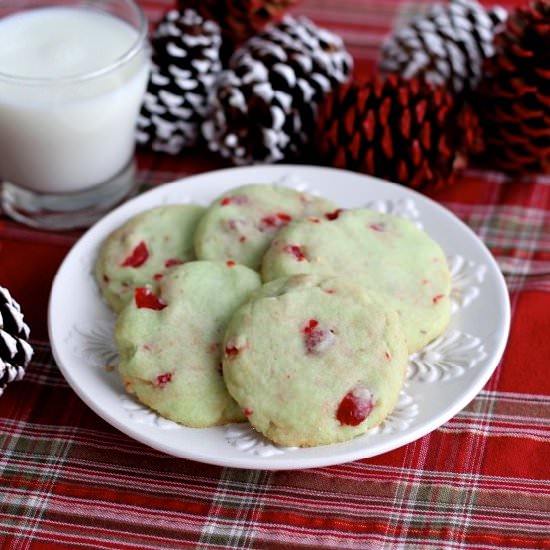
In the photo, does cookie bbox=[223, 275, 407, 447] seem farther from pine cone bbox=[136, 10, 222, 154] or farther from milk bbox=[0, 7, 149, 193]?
pine cone bbox=[136, 10, 222, 154]

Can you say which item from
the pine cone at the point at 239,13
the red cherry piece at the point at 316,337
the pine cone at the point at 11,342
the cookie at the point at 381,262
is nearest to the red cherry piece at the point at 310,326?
the red cherry piece at the point at 316,337

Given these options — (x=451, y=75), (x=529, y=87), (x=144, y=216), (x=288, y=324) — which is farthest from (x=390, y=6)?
(x=288, y=324)

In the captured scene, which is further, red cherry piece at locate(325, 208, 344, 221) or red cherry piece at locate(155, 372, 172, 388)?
red cherry piece at locate(325, 208, 344, 221)

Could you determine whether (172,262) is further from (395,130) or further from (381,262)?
(395,130)

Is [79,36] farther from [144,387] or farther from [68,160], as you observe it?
[144,387]

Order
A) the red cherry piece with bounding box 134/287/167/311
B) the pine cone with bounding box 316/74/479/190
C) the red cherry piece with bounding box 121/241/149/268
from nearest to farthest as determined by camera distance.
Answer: the red cherry piece with bounding box 134/287/167/311, the red cherry piece with bounding box 121/241/149/268, the pine cone with bounding box 316/74/479/190

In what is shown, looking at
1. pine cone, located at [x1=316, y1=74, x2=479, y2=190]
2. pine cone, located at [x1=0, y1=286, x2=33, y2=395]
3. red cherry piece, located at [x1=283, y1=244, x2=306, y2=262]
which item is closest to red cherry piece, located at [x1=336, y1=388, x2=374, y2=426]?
red cherry piece, located at [x1=283, y1=244, x2=306, y2=262]

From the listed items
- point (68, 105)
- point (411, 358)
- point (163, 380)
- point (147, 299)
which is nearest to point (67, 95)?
point (68, 105)
